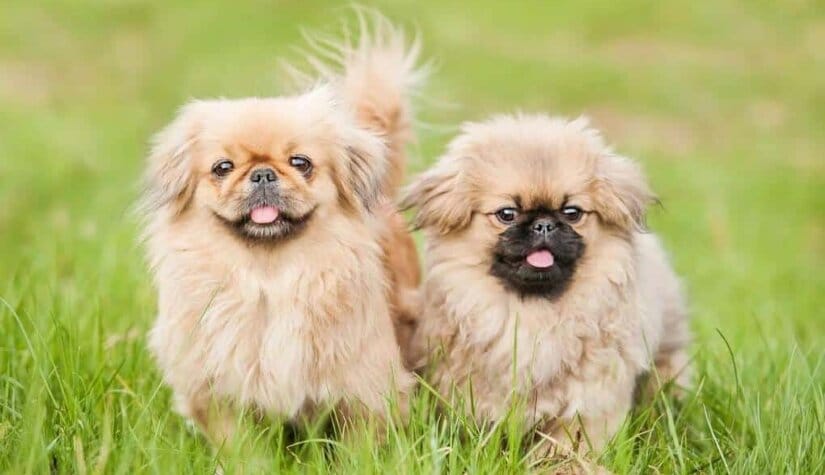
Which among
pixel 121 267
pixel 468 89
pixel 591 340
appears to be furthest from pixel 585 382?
pixel 468 89

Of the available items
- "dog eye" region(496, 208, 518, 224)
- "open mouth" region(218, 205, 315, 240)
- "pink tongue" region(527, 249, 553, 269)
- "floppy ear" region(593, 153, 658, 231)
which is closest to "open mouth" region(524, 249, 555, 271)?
"pink tongue" region(527, 249, 553, 269)

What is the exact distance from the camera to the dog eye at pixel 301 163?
3.42 metres

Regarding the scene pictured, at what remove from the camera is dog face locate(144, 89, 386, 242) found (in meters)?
3.32

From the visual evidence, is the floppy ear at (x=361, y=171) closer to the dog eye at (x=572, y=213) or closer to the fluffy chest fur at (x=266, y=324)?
the fluffy chest fur at (x=266, y=324)

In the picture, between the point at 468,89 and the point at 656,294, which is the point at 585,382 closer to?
the point at 656,294

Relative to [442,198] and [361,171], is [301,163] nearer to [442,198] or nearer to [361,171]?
[361,171]

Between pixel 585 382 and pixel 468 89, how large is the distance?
9168mm

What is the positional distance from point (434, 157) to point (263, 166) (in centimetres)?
136

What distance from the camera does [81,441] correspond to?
3.00 metres

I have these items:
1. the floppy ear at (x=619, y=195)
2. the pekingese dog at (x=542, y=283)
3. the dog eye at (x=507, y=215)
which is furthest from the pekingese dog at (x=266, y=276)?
the floppy ear at (x=619, y=195)

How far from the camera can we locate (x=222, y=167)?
11.2 feet

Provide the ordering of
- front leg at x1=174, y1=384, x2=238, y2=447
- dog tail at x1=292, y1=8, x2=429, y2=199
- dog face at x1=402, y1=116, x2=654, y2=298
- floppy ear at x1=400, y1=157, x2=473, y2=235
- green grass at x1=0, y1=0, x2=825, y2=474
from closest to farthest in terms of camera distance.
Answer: green grass at x1=0, y1=0, x2=825, y2=474 < front leg at x1=174, y1=384, x2=238, y2=447 < dog face at x1=402, y1=116, x2=654, y2=298 < floppy ear at x1=400, y1=157, x2=473, y2=235 < dog tail at x1=292, y1=8, x2=429, y2=199

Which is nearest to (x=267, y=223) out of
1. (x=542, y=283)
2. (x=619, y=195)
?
(x=542, y=283)

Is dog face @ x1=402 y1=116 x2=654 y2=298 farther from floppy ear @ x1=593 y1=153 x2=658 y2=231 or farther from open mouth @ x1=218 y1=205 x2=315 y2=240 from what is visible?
open mouth @ x1=218 y1=205 x2=315 y2=240
